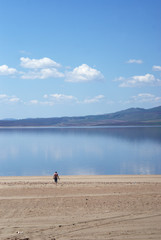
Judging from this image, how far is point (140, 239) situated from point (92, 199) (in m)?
6.03

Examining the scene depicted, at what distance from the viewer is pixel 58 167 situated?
125ft

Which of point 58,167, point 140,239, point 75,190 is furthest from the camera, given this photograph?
point 58,167

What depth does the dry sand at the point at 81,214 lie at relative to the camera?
37.0ft

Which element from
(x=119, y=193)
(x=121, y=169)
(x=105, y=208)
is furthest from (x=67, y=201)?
(x=121, y=169)

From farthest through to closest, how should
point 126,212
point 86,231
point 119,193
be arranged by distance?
point 119,193 → point 126,212 → point 86,231

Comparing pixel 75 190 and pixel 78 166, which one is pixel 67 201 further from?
pixel 78 166

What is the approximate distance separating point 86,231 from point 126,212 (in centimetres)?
302

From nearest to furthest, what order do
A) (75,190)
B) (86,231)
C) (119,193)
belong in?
(86,231) → (119,193) → (75,190)

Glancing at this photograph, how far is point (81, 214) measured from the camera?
45.0ft

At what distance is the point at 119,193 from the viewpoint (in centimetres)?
1811

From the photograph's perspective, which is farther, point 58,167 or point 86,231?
point 58,167

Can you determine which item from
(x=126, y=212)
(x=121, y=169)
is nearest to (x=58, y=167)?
(x=121, y=169)

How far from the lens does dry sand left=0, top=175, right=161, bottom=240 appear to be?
11.3m

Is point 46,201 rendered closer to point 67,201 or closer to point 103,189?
point 67,201
